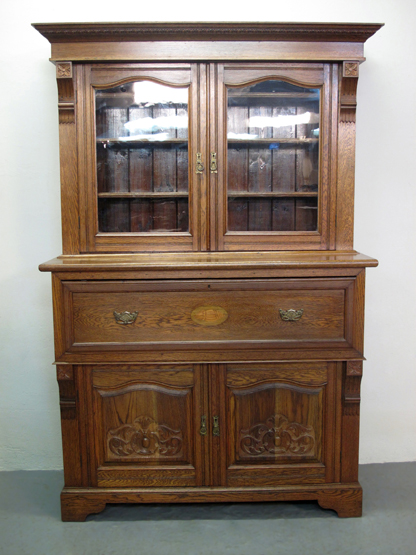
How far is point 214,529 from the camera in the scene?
207 cm

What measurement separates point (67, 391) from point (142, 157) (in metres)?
1.07

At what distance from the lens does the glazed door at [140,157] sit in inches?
83.7

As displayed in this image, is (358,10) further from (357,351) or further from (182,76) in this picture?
(357,351)

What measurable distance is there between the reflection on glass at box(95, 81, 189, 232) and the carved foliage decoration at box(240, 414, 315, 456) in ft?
3.05

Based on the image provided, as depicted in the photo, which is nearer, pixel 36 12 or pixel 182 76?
pixel 182 76

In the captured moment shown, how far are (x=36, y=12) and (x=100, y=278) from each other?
145 centimetres

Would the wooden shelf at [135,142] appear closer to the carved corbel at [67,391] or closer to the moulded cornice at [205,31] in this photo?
the moulded cornice at [205,31]

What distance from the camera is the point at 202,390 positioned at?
2.09 meters

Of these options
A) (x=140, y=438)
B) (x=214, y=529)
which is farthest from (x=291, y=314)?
(x=214, y=529)

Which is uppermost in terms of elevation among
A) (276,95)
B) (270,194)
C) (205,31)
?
(205,31)

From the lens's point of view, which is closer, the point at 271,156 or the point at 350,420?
the point at 350,420

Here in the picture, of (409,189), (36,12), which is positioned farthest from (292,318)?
(36,12)

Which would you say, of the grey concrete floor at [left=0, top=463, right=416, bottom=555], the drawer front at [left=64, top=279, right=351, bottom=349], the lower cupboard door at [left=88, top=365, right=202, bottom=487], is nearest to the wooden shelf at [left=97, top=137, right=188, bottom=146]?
the drawer front at [left=64, top=279, right=351, bottom=349]

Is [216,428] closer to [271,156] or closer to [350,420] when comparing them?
[350,420]
